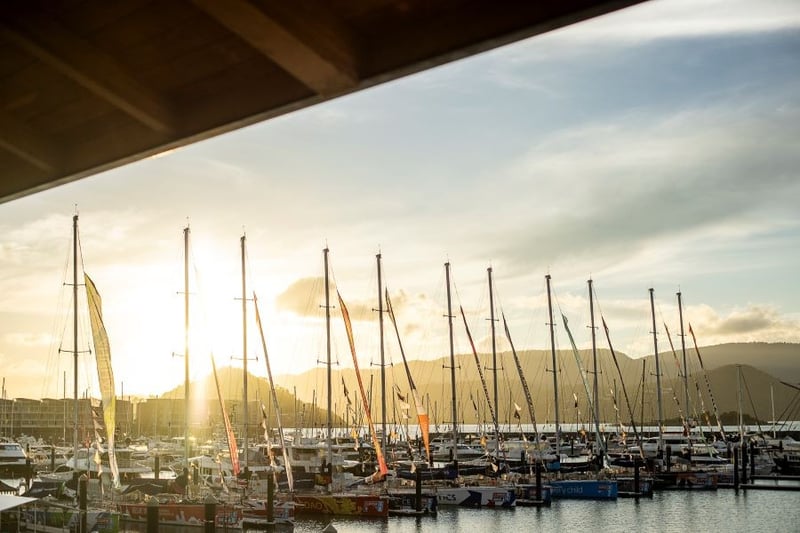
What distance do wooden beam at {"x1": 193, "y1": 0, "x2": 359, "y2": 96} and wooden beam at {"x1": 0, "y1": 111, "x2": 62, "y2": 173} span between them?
2761mm

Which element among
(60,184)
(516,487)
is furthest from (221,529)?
(60,184)

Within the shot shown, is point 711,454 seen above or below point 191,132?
below

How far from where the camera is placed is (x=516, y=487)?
51.2m

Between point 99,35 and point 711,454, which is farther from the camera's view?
point 711,454

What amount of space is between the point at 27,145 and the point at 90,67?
1535 millimetres

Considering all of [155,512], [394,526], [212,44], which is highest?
[212,44]

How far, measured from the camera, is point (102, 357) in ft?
121

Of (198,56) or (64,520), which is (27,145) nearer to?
(198,56)

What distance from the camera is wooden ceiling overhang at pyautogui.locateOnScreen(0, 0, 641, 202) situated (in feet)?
14.5

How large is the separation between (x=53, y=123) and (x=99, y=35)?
1.47 m

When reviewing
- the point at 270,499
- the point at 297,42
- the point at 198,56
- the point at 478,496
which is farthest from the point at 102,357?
the point at 297,42

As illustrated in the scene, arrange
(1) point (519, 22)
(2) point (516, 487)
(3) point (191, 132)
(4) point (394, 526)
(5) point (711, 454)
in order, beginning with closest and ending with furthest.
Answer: (1) point (519, 22), (3) point (191, 132), (4) point (394, 526), (2) point (516, 487), (5) point (711, 454)

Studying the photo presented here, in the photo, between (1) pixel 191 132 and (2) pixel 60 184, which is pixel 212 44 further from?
(2) pixel 60 184

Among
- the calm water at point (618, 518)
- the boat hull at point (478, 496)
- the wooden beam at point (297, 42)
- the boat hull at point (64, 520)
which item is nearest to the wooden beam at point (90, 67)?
the wooden beam at point (297, 42)
